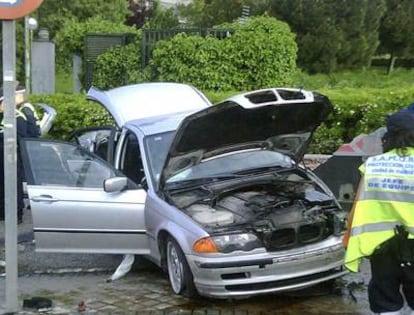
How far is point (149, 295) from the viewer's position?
641 cm

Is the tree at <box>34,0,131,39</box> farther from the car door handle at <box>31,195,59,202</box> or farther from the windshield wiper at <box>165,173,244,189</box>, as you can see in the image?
the windshield wiper at <box>165,173,244,189</box>

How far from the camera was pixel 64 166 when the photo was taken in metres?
7.09

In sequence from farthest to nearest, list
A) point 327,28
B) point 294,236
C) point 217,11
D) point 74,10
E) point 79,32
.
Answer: point 74,10 < point 217,11 < point 327,28 < point 79,32 < point 294,236

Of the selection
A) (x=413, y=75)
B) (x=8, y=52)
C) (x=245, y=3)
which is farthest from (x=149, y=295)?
(x=413, y=75)

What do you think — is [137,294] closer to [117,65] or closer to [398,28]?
[117,65]

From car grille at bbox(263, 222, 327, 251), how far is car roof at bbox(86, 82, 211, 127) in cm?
231

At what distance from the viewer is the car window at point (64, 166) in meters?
6.96

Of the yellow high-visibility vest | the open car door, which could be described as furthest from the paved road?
the yellow high-visibility vest

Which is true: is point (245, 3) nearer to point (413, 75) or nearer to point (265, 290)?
point (413, 75)

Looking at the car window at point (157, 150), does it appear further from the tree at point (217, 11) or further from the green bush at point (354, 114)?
the tree at point (217, 11)

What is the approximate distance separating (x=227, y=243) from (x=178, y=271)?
2.09ft

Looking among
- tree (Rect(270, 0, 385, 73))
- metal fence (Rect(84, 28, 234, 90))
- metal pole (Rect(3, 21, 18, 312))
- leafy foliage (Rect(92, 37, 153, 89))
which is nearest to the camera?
metal pole (Rect(3, 21, 18, 312))

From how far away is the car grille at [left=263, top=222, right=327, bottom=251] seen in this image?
5.77m

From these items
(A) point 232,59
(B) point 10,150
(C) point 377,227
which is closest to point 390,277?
(C) point 377,227
